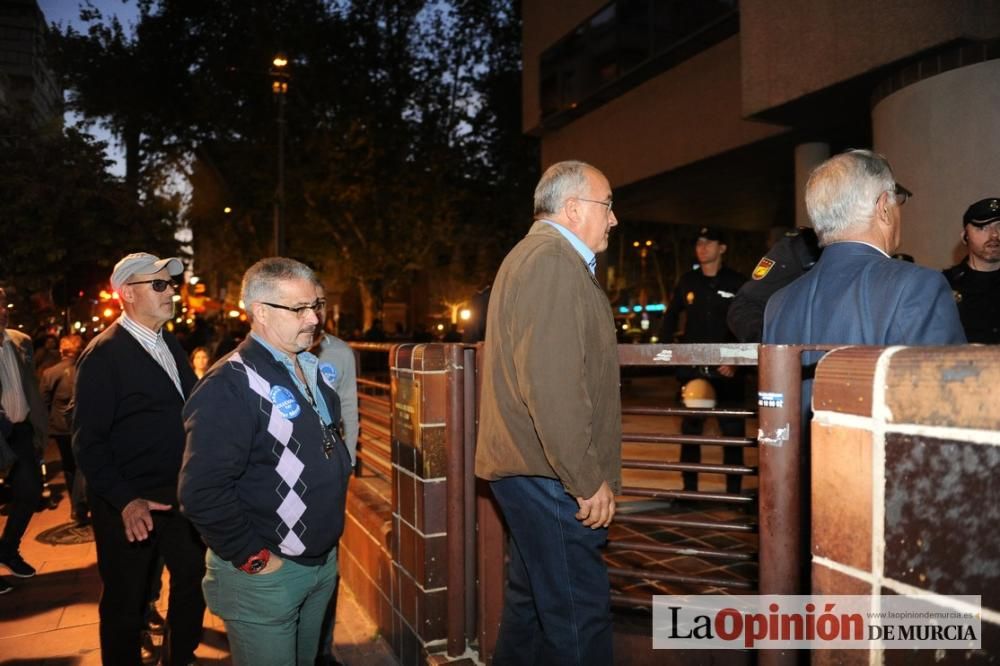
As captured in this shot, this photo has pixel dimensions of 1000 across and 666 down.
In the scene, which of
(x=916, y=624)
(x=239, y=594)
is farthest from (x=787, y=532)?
(x=239, y=594)

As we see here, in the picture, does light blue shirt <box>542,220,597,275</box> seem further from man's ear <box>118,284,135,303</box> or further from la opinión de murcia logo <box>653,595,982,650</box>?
man's ear <box>118,284,135,303</box>

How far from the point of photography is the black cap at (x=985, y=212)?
12.6ft

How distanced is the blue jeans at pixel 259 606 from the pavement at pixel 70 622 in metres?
1.72

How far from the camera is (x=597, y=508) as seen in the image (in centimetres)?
236

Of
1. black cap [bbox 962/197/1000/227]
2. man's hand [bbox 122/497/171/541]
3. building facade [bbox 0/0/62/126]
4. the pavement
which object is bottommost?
the pavement

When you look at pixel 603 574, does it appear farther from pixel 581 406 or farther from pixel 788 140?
pixel 788 140

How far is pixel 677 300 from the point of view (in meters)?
6.04

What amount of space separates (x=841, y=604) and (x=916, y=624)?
0.58 feet

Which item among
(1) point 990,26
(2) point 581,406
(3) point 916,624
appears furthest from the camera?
(1) point 990,26

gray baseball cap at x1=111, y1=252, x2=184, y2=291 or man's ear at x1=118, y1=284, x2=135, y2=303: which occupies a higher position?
gray baseball cap at x1=111, y1=252, x2=184, y2=291

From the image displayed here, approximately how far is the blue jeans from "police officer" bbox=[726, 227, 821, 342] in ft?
7.71

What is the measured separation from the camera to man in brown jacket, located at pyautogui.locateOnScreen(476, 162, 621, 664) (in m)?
2.31

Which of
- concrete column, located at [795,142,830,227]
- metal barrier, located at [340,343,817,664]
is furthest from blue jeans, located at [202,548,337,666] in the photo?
concrete column, located at [795,142,830,227]

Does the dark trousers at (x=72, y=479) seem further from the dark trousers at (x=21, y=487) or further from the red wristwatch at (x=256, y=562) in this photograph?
the red wristwatch at (x=256, y=562)
